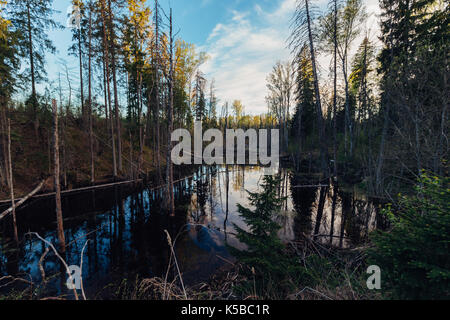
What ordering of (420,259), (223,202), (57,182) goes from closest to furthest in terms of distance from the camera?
(420,259), (57,182), (223,202)

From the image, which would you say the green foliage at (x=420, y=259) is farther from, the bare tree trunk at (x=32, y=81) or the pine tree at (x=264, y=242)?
the bare tree trunk at (x=32, y=81)

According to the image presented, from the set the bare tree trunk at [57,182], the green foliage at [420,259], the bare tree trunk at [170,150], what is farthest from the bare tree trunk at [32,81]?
the green foliage at [420,259]

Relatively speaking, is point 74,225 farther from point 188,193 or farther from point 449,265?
point 449,265

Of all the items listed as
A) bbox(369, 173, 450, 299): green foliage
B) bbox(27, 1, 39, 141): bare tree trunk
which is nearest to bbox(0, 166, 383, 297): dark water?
bbox(369, 173, 450, 299): green foliage

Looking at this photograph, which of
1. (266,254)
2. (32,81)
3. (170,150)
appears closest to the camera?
(266,254)

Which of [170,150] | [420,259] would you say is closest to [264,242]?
[420,259]

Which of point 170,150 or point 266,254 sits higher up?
point 170,150

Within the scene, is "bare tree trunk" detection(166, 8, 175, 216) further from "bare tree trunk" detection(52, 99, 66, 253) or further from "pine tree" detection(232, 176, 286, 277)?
"pine tree" detection(232, 176, 286, 277)

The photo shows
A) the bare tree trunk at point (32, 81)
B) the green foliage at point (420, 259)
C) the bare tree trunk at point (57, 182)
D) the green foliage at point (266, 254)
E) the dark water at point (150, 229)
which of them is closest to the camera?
the green foliage at point (420, 259)

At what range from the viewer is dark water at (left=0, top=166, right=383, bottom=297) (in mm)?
5625

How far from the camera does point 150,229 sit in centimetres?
823

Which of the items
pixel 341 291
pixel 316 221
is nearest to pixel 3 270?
pixel 341 291

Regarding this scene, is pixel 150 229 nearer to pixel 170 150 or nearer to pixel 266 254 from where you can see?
pixel 170 150

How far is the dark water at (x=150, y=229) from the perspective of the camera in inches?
221
